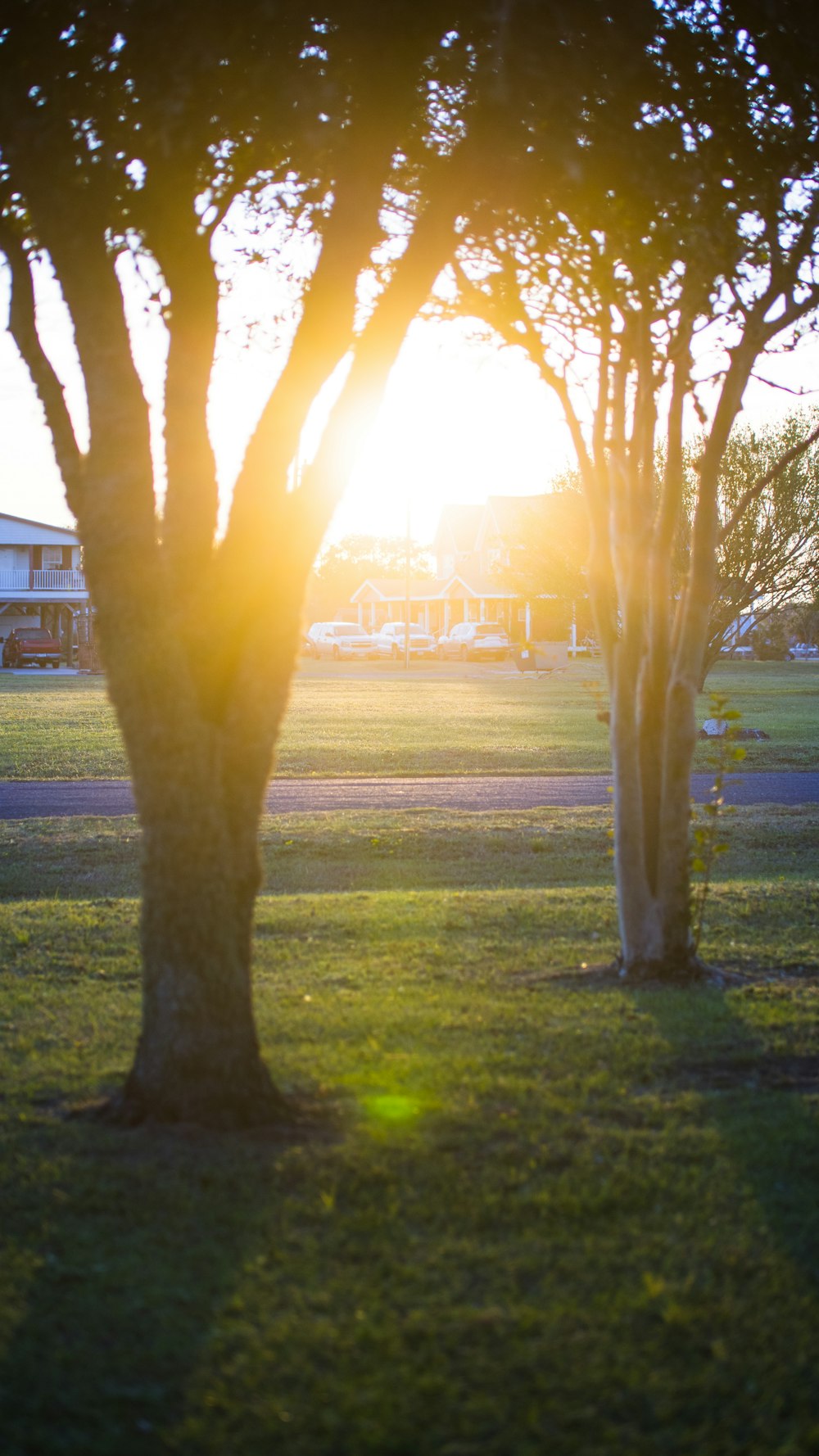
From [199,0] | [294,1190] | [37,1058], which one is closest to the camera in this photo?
Answer: [294,1190]

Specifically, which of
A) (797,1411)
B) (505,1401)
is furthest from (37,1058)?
(797,1411)

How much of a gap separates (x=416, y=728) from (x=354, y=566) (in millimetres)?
88555

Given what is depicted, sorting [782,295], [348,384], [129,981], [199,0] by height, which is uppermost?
[199,0]

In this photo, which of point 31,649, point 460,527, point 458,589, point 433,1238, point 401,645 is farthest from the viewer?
point 460,527

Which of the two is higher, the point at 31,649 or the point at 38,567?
the point at 38,567

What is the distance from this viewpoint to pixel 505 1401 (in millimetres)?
2834

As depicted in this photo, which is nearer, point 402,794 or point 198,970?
point 198,970

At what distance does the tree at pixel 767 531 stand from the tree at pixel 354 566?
7084 cm

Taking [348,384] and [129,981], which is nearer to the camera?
[348,384]

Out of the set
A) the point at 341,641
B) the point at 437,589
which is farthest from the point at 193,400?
the point at 437,589

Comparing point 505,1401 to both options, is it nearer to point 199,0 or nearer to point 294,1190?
point 294,1190

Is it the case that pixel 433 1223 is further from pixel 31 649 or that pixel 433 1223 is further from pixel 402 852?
pixel 31 649

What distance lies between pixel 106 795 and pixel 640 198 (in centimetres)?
1053

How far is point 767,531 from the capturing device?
31391 millimetres
